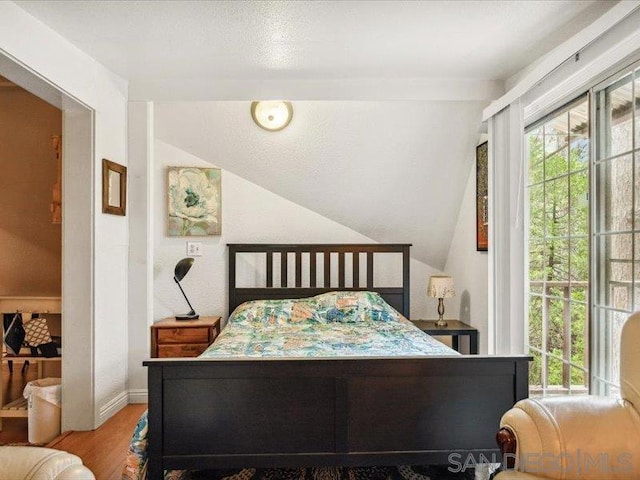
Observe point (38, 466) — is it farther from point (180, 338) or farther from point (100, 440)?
point (180, 338)

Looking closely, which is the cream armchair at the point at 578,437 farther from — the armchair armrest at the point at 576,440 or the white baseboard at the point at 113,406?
the white baseboard at the point at 113,406

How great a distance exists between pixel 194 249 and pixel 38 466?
Result: 2991mm

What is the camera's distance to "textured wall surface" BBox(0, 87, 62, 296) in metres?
3.63

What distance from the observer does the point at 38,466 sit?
1.15 metres

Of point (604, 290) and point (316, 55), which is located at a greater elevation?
point (316, 55)

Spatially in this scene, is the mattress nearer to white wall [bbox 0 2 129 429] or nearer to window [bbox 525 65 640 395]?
window [bbox 525 65 640 395]

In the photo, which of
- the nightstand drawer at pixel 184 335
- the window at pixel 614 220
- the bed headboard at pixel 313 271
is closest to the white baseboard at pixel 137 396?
the nightstand drawer at pixel 184 335

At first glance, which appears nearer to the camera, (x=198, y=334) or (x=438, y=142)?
(x=198, y=334)

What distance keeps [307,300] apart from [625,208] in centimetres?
235

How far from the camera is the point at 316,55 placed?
2.79 m

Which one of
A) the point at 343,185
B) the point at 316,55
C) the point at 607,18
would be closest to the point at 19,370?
the point at 343,185

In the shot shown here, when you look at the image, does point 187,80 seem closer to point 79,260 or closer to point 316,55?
point 316,55

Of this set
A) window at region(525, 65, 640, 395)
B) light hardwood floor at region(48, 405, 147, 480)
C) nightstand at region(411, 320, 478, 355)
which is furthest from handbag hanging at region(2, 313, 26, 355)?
window at region(525, 65, 640, 395)

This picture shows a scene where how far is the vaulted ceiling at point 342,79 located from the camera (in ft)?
7.47
